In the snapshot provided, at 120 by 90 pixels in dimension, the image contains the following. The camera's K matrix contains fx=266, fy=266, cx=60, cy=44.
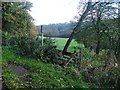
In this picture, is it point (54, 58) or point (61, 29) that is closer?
point (61, 29)

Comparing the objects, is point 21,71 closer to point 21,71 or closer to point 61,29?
point 21,71

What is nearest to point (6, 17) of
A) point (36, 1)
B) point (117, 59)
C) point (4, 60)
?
point (4, 60)

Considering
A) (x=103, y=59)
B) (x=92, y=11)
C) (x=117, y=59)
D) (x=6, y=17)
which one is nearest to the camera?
(x=117, y=59)

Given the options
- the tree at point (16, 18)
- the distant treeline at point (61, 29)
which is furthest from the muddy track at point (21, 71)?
the tree at point (16, 18)

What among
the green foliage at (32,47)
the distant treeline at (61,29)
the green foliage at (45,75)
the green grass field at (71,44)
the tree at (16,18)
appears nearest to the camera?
the green foliage at (45,75)

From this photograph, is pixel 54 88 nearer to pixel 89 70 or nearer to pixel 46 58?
pixel 89 70

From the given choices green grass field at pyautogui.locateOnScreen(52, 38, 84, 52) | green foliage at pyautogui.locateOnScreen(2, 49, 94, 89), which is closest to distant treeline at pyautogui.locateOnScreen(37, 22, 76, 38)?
green grass field at pyautogui.locateOnScreen(52, 38, 84, 52)

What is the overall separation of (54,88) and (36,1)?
947 millimetres

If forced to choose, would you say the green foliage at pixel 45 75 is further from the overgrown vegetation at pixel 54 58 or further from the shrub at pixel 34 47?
the shrub at pixel 34 47

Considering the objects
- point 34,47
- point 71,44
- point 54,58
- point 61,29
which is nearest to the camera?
point 61,29

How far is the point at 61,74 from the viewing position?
3.17 m

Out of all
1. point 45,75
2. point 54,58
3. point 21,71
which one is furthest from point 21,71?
point 54,58

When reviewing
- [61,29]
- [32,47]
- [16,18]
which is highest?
[16,18]

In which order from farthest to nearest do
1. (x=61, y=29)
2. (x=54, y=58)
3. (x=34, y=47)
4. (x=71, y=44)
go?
(x=34, y=47) → (x=54, y=58) → (x=71, y=44) → (x=61, y=29)
